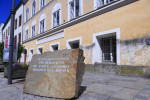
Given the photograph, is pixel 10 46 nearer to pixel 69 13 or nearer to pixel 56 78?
pixel 56 78

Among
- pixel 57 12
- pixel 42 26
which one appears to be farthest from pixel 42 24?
pixel 57 12

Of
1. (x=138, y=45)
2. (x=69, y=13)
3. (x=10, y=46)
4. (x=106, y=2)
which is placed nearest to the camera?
Answer: (x=10, y=46)

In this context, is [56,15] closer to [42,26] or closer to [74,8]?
[74,8]

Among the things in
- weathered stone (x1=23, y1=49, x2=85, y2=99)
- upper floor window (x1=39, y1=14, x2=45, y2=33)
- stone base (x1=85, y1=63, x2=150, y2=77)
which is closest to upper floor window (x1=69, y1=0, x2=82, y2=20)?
stone base (x1=85, y1=63, x2=150, y2=77)

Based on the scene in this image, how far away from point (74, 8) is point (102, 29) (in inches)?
149

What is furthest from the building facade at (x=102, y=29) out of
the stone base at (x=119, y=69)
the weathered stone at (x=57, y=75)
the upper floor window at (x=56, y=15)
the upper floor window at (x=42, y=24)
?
the weathered stone at (x=57, y=75)

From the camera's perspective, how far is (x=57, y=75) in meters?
3.33

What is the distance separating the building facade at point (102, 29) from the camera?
231 inches

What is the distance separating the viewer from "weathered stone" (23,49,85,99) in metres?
3.09

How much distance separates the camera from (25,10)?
782 inches

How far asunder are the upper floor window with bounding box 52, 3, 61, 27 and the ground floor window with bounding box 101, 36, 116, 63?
18.4 ft

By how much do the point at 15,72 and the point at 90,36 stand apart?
5.30 metres

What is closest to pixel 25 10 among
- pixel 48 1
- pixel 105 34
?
pixel 48 1

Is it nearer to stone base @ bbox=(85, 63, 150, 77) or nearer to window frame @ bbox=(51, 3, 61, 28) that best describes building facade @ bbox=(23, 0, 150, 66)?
window frame @ bbox=(51, 3, 61, 28)
